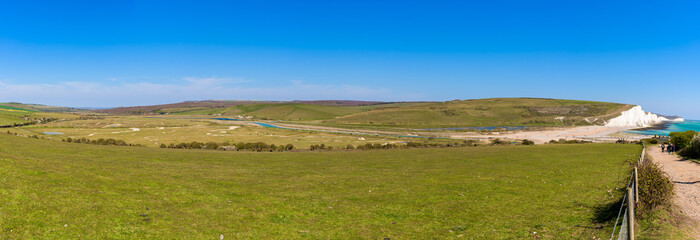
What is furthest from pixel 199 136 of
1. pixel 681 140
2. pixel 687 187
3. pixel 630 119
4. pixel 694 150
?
pixel 630 119

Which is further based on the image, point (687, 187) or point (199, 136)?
point (199, 136)

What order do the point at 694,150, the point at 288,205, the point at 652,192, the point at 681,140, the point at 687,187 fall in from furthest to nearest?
the point at 681,140, the point at 694,150, the point at 687,187, the point at 288,205, the point at 652,192

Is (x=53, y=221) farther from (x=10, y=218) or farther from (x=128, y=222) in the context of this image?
(x=128, y=222)

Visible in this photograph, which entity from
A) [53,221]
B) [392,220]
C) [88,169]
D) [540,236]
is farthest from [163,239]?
[540,236]

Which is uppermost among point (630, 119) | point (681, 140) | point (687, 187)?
point (630, 119)

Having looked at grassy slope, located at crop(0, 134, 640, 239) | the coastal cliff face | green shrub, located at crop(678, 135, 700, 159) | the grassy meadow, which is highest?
the coastal cliff face

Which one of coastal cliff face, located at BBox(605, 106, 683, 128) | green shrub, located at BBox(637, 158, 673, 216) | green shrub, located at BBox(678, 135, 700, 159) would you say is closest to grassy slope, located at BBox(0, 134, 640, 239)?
green shrub, located at BBox(637, 158, 673, 216)

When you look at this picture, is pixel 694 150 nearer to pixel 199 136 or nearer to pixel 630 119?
pixel 199 136

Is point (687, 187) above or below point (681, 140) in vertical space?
below

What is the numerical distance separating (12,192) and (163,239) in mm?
6983

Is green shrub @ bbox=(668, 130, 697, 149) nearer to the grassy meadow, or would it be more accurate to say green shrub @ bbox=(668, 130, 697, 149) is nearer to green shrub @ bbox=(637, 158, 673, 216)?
green shrub @ bbox=(637, 158, 673, 216)

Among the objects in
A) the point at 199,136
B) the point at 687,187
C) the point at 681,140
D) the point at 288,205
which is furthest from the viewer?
the point at 199,136

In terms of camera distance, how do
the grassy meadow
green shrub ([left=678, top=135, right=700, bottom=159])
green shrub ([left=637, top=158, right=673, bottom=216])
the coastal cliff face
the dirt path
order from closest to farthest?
green shrub ([left=637, top=158, right=673, bottom=216]), the dirt path, green shrub ([left=678, top=135, right=700, bottom=159]), the grassy meadow, the coastal cliff face

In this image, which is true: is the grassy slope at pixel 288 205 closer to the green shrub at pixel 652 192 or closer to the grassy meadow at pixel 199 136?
the green shrub at pixel 652 192
